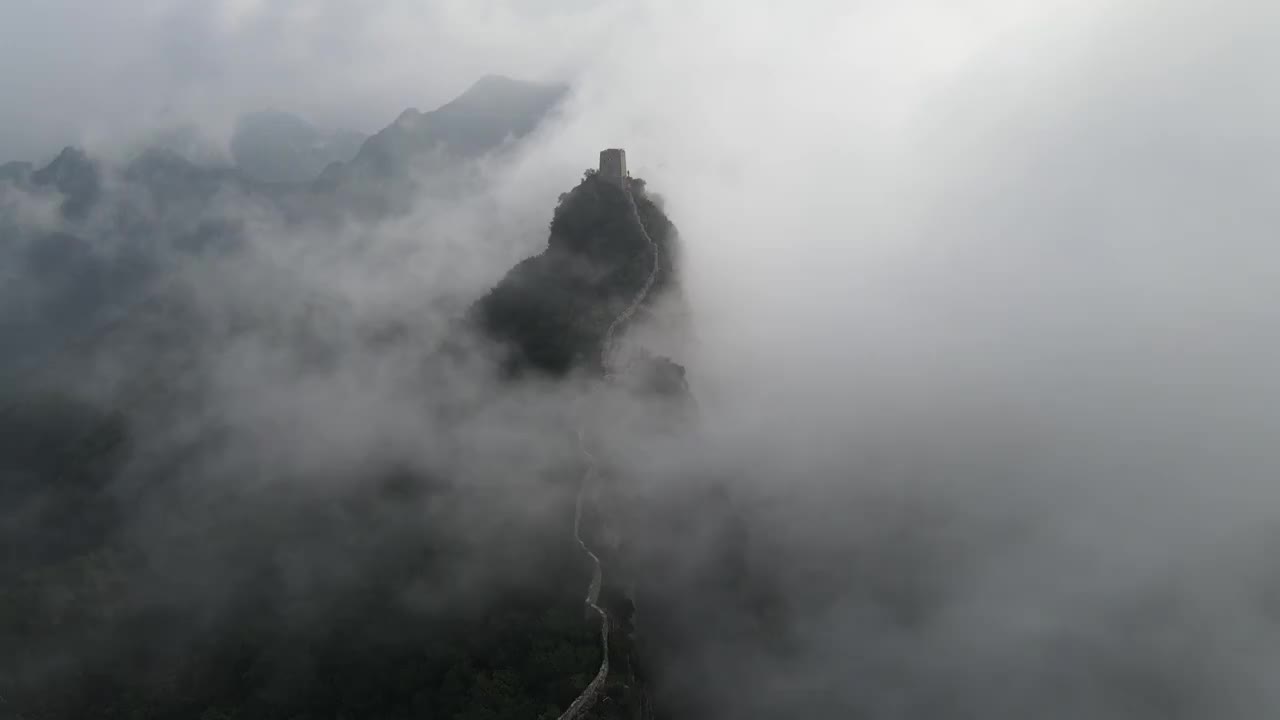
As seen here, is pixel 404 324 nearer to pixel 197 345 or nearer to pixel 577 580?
pixel 197 345

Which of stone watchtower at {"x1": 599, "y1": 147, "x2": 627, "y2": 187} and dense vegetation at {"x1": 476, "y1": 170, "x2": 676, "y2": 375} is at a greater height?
stone watchtower at {"x1": 599, "y1": 147, "x2": 627, "y2": 187}

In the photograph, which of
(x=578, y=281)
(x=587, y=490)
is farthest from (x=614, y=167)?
(x=587, y=490)

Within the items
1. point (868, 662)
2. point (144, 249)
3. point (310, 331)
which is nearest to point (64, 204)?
point (144, 249)

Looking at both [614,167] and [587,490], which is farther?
[614,167]

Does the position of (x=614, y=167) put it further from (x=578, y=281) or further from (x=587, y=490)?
(x=587, y=490)

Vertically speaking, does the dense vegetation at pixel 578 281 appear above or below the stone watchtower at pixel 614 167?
below

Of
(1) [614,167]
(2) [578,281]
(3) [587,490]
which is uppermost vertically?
(1) [614,167]

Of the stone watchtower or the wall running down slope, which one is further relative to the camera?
the stone watchtower

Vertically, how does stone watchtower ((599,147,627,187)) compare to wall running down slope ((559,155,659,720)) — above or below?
above

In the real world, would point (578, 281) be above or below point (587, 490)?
above
